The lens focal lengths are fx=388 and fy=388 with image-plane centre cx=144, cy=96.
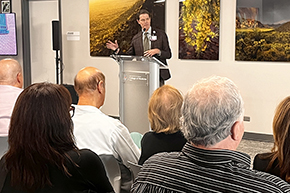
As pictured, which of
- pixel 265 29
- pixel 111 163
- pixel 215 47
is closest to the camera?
pixel 111 163

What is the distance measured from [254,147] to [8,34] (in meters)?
5.25

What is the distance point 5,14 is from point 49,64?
1286mm

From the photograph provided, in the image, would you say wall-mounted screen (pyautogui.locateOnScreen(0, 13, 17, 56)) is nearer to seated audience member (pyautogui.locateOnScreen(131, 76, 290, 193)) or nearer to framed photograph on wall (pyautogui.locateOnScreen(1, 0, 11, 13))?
framed photograph on wall (pyautogui.locateOnScreen(1, 0, 11, 13))

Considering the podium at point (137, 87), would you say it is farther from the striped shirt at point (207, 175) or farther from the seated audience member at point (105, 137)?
the striped shirt at point (207, 175)

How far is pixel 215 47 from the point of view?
589 centimetres

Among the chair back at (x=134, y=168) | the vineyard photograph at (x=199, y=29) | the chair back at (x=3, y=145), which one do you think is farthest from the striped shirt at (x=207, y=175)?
the vineyard photograph at (x=199, y=29)

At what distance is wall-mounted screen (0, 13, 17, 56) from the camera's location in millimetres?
7703

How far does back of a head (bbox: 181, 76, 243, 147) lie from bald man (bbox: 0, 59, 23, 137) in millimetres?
1998

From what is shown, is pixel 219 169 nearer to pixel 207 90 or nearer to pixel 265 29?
pixel 207 90

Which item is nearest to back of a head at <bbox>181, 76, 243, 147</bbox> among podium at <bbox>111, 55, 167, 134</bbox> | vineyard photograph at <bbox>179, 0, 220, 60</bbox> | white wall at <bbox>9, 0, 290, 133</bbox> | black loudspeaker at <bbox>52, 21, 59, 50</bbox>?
podium at <bbox>111, 55, 167, 134</bbox>

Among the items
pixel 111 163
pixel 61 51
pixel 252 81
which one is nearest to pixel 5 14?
pixel 61 51

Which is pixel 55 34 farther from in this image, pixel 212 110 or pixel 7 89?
pixel 212 110

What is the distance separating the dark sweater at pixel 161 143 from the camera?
237 cm

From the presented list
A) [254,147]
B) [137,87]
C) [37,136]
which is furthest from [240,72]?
[37,136]
